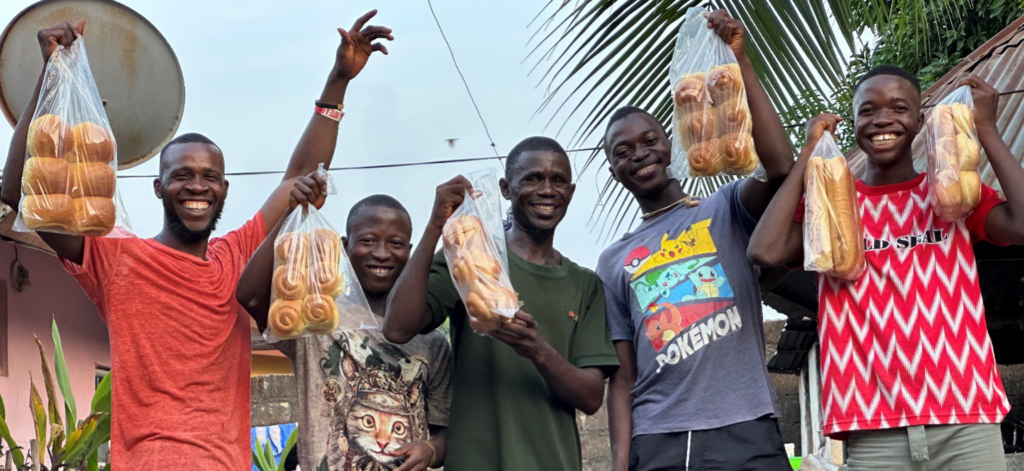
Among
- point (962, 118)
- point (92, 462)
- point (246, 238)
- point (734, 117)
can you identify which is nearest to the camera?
point (962, 118)

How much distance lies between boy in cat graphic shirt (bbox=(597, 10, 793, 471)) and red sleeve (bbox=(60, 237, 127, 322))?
4.92 feet

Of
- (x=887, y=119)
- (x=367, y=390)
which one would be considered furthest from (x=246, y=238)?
(x=887, y=119)

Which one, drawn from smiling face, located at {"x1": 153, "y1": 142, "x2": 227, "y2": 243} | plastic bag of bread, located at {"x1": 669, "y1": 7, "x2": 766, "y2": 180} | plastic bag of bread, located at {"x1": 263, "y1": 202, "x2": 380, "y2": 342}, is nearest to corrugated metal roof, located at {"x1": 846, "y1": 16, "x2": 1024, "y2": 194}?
plastic bag of bread, located at {"x1": 669, "y1": 7, "x2": 766, "y2": 180}

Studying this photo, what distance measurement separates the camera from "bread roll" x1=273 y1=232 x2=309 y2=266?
323 cm

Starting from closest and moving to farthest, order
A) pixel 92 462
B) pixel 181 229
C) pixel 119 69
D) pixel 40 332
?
1. pixel 181 229
2. pixel 119 69
3. pixel 92 462
4. pixel 40 332

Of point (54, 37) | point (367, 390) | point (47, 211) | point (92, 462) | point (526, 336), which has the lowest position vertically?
point (92, 462)

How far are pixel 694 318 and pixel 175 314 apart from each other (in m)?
1.51

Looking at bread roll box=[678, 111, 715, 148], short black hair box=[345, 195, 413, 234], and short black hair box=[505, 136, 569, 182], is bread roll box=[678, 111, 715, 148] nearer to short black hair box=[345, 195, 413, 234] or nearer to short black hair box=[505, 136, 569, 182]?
short black hair box=[505, 136, 569, 182]

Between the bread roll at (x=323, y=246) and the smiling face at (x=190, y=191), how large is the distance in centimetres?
37

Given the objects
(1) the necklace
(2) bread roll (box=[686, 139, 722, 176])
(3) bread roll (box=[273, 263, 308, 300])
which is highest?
(2) bread roll (box=[686, 139, 722, 176])

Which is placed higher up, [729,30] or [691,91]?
[729,30]

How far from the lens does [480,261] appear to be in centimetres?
313

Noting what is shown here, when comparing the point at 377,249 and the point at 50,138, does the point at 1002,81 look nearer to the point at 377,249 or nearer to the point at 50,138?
the point at 377,249

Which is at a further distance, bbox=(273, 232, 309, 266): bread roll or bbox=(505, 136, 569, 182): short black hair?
bbox=(505, 136, 569, 182): short black hair
